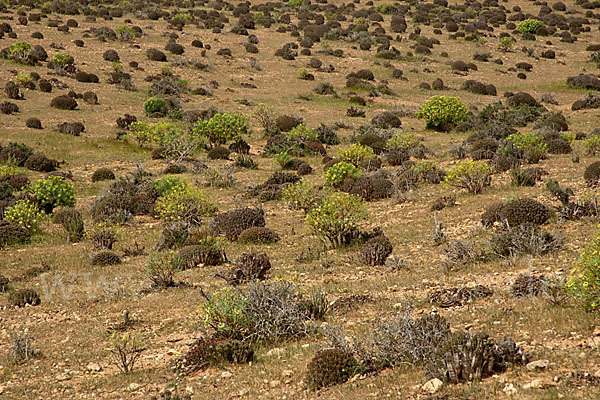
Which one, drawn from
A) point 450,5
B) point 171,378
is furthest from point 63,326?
point 450,5

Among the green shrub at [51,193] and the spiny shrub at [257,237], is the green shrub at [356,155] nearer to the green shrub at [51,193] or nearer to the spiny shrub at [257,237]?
the spiny shrub at [257,237]

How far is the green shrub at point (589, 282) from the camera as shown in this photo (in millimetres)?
5734

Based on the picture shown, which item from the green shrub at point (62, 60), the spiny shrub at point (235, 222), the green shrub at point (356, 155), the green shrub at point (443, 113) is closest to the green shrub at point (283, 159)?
the green shrub at point (356, 155)

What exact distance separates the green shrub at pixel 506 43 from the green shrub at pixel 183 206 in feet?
140

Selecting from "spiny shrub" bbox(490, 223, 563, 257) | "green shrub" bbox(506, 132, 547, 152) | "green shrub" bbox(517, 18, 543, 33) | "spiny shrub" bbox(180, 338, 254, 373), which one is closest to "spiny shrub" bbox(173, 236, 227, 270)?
"spiny shrub" bbox(180, 338, 254, 373)

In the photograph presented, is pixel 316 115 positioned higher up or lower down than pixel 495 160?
lower down

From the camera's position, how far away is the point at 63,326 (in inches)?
339

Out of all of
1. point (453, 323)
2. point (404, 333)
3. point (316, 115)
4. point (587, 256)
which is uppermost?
point (587, 256)

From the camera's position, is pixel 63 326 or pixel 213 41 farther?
pixel 213 41

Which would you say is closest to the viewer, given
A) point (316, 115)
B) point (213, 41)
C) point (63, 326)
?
point (63, 326)

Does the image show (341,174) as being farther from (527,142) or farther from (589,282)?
(589,282)

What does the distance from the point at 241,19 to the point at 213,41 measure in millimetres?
9188

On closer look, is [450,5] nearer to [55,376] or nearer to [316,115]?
[316,115]

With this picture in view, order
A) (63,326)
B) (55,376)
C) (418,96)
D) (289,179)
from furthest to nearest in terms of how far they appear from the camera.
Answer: (418,96), (289,179), (63,326), (55,376)
